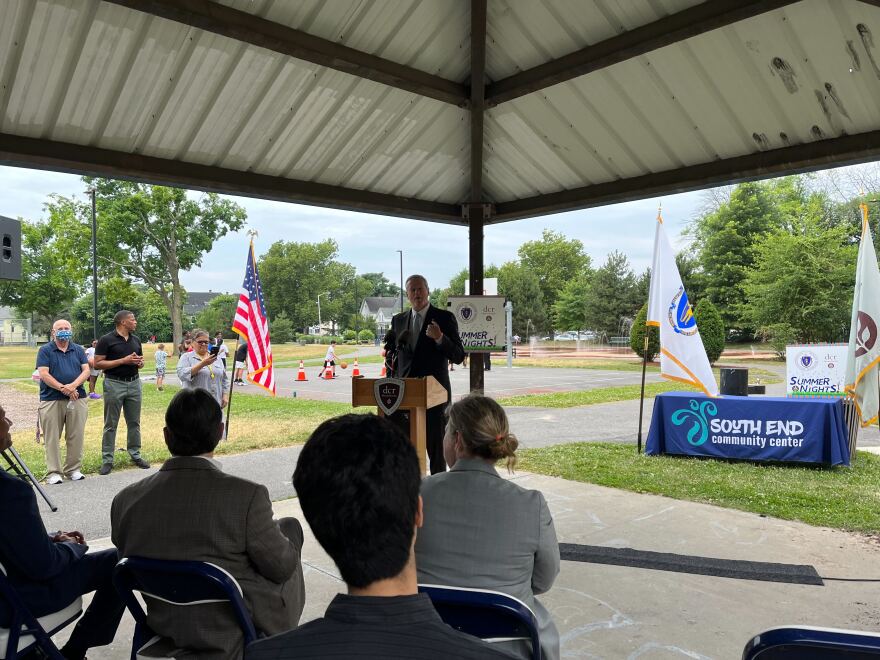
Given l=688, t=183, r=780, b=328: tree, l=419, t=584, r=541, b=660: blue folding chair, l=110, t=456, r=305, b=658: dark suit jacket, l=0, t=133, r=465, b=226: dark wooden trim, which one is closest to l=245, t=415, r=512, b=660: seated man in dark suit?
l=419, t=584, r=541, b=660: blue folding chair

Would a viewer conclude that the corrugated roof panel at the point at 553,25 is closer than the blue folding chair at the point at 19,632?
No

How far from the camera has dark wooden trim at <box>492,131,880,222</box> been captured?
450cm

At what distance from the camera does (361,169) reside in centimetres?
592

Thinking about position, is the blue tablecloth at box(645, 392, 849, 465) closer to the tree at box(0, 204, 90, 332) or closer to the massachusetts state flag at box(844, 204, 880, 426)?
the massachusetts state flag at box(844, 204, 880, 426)

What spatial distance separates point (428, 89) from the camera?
5109 mm

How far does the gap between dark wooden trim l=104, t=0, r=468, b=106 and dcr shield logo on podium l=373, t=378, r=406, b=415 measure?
2.27 m

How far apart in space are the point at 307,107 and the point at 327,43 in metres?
0.66

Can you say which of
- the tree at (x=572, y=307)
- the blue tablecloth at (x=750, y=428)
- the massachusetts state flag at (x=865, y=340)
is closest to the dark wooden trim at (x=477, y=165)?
the blue tablecloth at (x=750, y=428)

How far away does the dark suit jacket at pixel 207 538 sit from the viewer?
78.2 inches

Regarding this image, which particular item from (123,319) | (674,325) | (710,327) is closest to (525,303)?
(710,327)

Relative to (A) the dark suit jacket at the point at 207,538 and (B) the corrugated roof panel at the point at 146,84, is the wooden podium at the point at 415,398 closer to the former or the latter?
(A) the dark suit jacket at the point at 207,538

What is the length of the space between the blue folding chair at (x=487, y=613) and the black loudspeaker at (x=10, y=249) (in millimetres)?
3366

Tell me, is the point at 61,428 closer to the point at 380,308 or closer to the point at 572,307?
the point at 572,307

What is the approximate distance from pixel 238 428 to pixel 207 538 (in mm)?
10022
